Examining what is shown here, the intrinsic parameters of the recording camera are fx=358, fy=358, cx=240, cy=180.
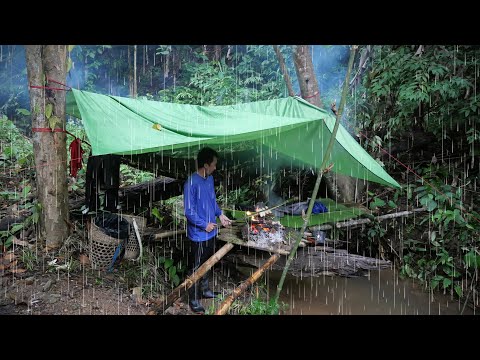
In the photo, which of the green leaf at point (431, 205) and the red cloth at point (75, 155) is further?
the green leaf at point (431, 205)

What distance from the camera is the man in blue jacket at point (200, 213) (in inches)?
119

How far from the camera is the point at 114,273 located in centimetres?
342

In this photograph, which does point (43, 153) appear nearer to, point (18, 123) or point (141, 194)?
point (141, 194)

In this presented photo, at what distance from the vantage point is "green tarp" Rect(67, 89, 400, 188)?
2871 mm

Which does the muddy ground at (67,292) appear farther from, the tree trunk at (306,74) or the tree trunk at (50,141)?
the tree trunk at (306,74)

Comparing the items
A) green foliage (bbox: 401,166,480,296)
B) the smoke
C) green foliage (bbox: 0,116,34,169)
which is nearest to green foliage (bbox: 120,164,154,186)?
green foliage (bbox: 0,116,34,169)

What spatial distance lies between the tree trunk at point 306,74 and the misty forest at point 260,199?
0.02 metres

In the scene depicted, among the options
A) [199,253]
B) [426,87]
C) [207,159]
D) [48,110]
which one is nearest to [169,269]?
[199,253]

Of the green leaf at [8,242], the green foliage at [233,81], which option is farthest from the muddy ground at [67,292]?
the green foliage at [233,81]

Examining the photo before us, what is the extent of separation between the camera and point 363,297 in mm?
4230

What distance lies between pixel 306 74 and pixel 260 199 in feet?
6.95

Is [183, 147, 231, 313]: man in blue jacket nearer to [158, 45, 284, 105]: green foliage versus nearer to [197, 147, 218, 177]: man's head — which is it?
[197, 147, 218, 177]: man's head

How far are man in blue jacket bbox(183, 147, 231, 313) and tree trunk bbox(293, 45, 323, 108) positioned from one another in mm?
2879

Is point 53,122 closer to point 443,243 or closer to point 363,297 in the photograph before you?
point 363,297
